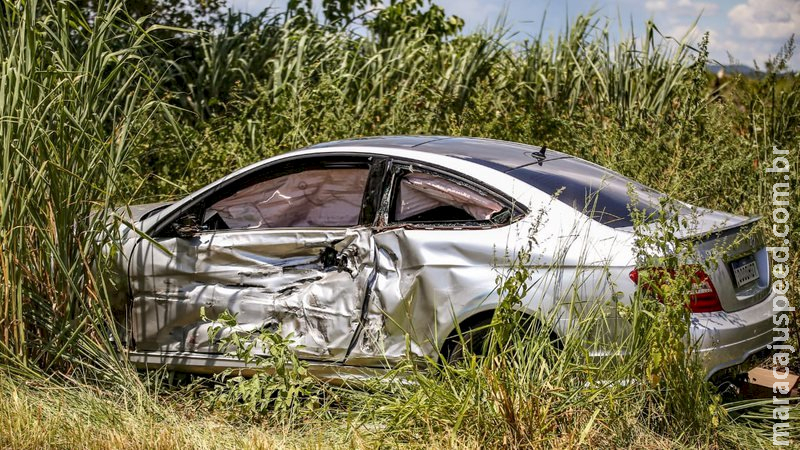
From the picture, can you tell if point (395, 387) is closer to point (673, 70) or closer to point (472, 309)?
point (472, 309)

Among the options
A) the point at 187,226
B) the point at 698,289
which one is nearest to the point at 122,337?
the point at 187,226

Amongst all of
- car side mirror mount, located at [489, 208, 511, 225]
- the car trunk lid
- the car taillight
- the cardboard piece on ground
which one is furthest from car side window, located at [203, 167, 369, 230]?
the cardboard piece on ground

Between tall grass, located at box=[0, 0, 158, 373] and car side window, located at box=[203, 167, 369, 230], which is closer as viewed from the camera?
tall grass, located at box=[0, 0, 158, 373]

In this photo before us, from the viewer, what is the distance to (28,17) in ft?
15.9

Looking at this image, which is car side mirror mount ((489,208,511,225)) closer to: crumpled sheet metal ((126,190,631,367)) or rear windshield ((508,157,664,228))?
crumpled sheet metal ((126,190,631,367))

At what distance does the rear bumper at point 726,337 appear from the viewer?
167 inches

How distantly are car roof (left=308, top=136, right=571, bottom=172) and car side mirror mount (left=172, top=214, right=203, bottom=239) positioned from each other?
80 cm

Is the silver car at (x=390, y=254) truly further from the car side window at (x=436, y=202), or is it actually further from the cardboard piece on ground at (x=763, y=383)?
the cardboard piece on ground at (x=763, y=383)

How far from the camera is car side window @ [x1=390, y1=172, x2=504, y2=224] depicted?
4.68m

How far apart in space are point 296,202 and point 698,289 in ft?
7.48

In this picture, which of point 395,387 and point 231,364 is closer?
point 395,387

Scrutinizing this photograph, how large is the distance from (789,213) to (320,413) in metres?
3.54

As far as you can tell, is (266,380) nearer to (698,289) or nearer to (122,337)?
(122,337)

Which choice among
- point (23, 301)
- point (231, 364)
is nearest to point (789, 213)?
point (231, 364)
